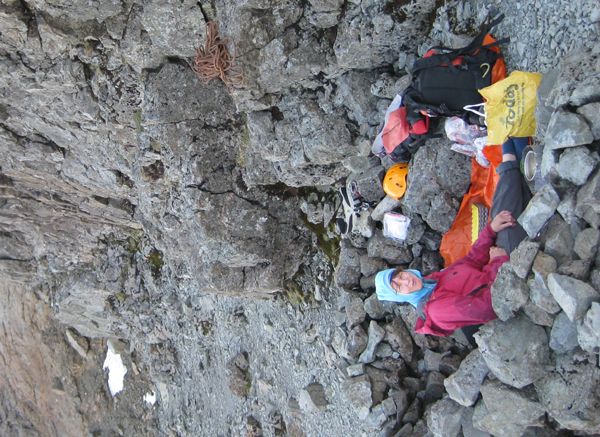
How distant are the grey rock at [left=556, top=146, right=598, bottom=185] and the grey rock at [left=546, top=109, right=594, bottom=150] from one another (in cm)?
7

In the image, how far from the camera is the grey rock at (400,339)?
612 centimetres

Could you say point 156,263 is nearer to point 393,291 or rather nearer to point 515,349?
point 393,291

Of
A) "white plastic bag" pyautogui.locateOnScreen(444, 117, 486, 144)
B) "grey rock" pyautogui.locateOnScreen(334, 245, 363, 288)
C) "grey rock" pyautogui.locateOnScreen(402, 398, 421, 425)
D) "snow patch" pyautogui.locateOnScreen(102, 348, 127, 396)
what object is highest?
"white plastic bag" pyautogui.locateOnScreen(444, 117, 486, 144)

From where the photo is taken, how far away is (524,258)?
4.02m

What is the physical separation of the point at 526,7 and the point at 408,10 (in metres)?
1.43

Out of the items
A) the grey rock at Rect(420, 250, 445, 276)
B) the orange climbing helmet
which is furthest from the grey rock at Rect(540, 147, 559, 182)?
the grey rock at Rect(420, 250, 445, 276)

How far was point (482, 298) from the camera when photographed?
4.67 meters

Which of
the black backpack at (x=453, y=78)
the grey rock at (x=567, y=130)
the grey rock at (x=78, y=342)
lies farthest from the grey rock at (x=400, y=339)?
the grey rock at (x=78, y=342)

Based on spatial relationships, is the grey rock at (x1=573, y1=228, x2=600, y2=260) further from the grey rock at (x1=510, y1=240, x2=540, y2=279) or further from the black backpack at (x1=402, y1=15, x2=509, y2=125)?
the black backpack at (x1=402, y1=15, x2=509, y2=125)

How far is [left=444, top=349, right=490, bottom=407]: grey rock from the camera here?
15.3 feet

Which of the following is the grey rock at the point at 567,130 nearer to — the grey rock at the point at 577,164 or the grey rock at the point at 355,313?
the grey rock at the point at 577,164

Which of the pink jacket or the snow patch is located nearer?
the pink jacket

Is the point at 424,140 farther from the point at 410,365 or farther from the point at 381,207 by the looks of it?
the point at 410,365

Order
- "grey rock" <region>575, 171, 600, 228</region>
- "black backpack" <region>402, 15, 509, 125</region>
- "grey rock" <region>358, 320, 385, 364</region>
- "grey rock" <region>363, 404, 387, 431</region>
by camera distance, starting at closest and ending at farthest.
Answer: "grey rock" <region>575, 171, 600, 228</region>
"black backpack" <region>402, 15, 509, 125</region>
"grey rock" <region>363, 404, 387, 431</region>
"grey rock" <region>358, 320, 385, 364</region>
